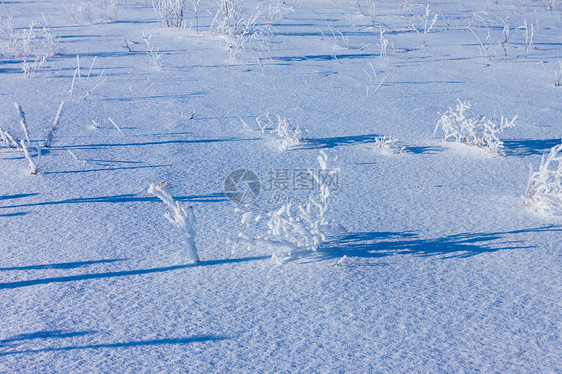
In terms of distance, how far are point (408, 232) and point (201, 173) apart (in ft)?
3.62

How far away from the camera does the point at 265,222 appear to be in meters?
1.84

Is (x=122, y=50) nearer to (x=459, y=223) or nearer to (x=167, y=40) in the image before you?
(x=167, y=40)

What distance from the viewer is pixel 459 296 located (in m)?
1.42

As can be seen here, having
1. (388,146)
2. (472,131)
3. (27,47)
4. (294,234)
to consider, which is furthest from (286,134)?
(27,47)

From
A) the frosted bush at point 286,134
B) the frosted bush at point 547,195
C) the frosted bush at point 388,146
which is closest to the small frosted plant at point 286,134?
the frosted bush at point 286,134

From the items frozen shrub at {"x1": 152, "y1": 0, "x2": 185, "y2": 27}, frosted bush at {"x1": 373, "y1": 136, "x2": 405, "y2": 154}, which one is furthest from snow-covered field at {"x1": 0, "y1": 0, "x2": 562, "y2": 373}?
frozen shrub at {"x1": 152, "y1": 0, "x2": 185, "y2": 27}

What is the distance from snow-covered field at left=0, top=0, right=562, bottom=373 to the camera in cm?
123

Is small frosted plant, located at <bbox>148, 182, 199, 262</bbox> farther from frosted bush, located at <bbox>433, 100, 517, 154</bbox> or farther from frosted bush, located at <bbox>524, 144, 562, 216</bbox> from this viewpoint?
frosted bush, located at <bbox>433, 100, 517, 154</bbox>

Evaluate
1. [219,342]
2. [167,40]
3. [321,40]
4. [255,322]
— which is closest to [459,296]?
[255,322]

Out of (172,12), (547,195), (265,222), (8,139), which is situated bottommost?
(547,195)

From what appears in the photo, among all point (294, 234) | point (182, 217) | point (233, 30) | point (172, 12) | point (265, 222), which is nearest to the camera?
point (182, 217)

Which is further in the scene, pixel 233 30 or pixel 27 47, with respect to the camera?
pixel 233 30

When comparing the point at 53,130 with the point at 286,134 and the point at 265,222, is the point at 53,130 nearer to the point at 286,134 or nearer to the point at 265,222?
the point at 286,134

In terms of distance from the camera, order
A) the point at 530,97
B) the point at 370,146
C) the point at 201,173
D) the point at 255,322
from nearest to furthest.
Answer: the point at 255,322
the point at 201,173
the point at 370,146
the point at 530,97
